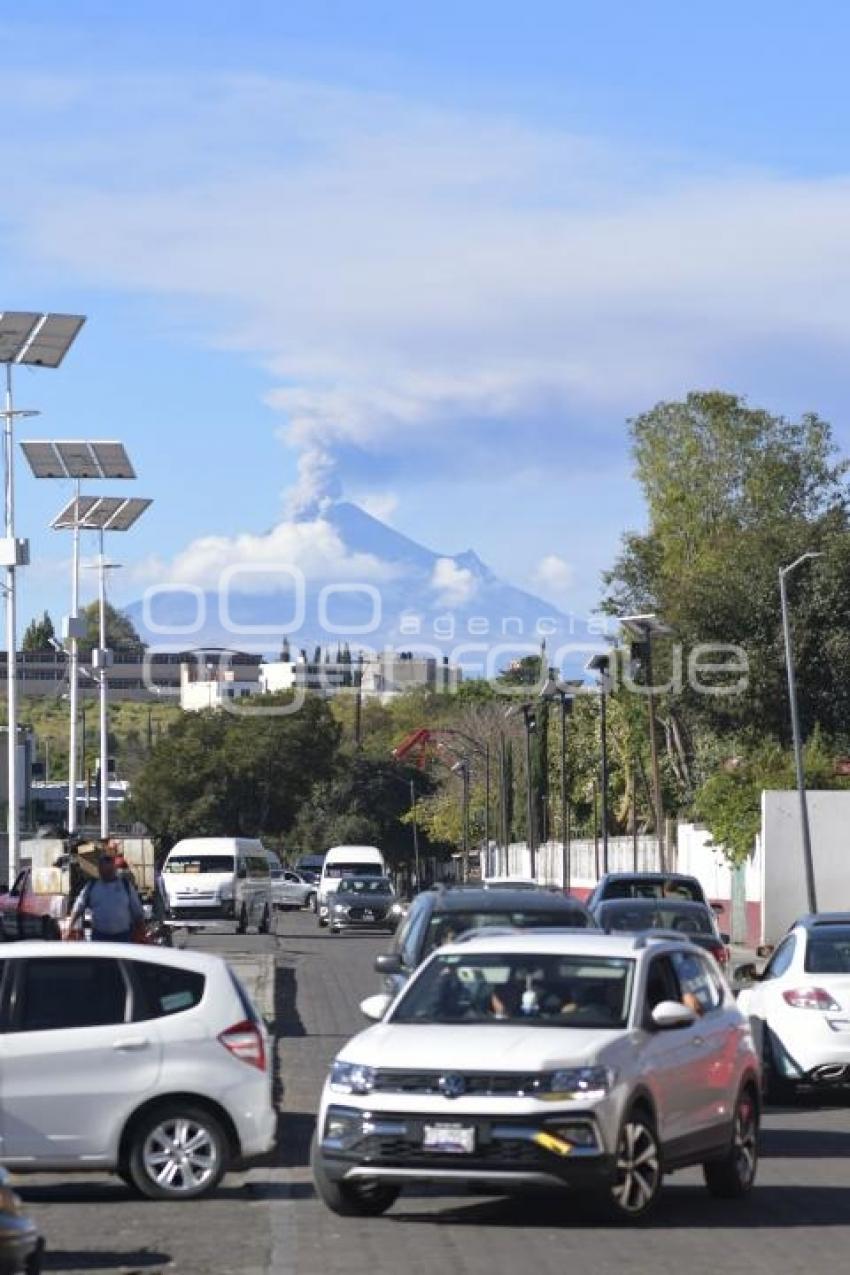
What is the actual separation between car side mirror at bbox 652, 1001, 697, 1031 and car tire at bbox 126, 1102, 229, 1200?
2.55 metres

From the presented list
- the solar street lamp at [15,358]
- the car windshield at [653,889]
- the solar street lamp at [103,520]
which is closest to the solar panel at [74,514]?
the solar street lamp at [103,520]

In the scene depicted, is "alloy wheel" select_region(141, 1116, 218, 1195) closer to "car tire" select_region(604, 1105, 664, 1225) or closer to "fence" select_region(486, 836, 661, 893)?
"car tire" select_region(604, 1105, 664, 1225)

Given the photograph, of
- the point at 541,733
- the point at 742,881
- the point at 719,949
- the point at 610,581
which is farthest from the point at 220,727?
the point at 719,949

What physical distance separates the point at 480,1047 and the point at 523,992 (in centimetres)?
89

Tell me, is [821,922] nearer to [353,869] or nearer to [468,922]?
[468,922]

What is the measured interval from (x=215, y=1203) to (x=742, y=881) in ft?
155

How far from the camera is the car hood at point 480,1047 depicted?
12.6m

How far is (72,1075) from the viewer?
45.2 feet

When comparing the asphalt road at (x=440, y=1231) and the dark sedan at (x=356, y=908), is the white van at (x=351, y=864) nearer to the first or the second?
the dark sedan at (x=356, y=908)

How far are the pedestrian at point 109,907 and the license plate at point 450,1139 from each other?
11897 millimetres

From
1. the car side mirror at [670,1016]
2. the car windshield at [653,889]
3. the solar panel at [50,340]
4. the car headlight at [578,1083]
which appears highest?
the solar panel at [50,340]

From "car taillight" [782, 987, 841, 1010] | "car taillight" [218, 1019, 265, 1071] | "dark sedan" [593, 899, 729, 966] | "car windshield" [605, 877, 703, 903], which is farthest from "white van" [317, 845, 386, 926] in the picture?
"car taillight" [218, 1019, 265, 1071]

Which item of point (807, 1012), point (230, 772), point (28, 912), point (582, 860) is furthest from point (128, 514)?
point (807, 1012)

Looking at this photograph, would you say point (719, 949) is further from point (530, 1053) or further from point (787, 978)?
point (530, 1053)
